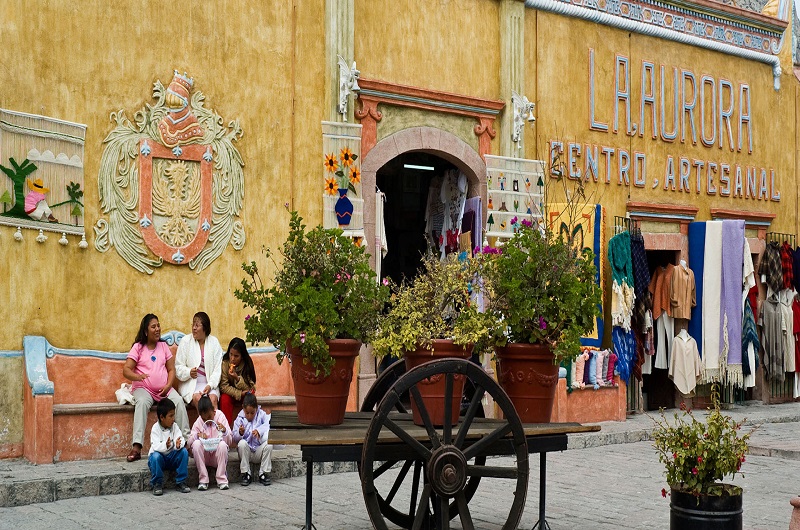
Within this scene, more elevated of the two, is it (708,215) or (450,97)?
(450,97)

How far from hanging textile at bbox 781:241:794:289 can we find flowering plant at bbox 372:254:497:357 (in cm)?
1086

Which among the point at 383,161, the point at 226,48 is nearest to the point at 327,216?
the point at 383,161

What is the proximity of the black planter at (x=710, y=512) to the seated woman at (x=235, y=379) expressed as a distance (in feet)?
15.6

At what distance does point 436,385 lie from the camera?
616 cm

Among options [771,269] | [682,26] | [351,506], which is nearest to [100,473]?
[351,506]

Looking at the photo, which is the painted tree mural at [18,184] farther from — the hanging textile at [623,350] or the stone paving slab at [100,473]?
the hanging textile at [623,350]

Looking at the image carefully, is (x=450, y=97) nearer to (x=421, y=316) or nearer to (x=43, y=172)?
(x=43, y=172)

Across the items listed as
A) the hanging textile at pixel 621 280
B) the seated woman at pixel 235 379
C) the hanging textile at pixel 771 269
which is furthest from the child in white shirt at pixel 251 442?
the hanging textile at pixel 771 269

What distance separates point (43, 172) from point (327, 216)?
10.0 ft

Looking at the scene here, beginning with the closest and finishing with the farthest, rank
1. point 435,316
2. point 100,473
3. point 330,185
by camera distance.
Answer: point 435,316 → point 100,473 → point 330,185

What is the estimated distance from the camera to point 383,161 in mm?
11695

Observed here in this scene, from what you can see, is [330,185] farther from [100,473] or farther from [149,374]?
[100,473]

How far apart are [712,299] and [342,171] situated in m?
6.15

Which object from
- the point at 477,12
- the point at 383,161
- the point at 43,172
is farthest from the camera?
the point at 477,12
